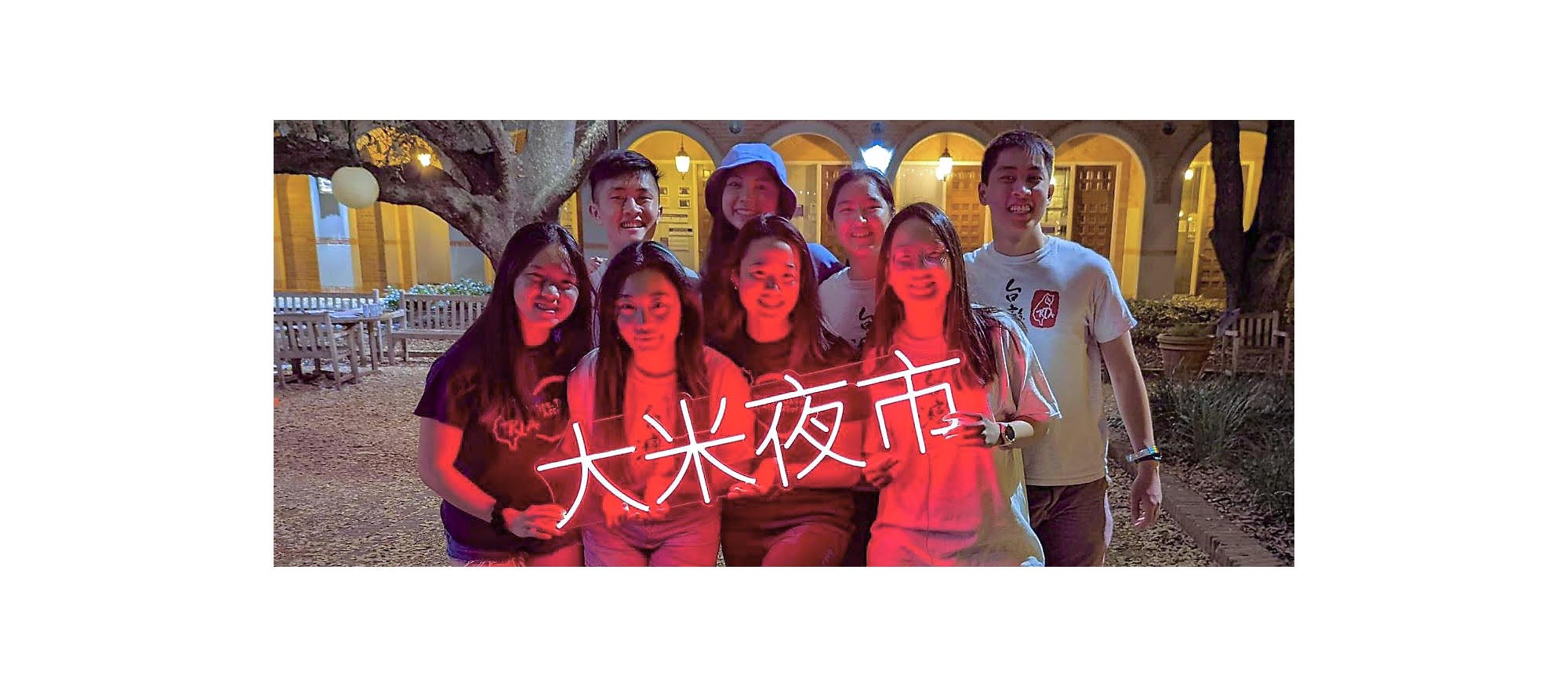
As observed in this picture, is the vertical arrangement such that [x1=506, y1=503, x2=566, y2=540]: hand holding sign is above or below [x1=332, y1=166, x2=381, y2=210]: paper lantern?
below

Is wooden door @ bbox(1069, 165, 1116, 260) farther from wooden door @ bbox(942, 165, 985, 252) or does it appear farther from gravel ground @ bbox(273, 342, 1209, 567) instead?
gravel ground @ bbox(273, 342, 1209, 567)

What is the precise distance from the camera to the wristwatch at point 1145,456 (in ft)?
9.01

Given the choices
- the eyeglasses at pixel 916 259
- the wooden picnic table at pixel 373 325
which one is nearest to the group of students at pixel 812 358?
the eyeglasses at pixel 916 259

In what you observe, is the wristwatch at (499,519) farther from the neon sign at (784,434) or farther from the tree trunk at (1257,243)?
the tree trunk at (1257,243)

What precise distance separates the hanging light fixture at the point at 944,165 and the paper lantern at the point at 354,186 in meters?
2.12

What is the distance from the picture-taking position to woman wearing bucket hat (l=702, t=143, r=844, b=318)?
2602 mm

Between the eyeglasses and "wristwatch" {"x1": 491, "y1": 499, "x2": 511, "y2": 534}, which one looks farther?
"wristwatch" {"x1": 491, "y1": 499, "x2": 511, "y2": 534}

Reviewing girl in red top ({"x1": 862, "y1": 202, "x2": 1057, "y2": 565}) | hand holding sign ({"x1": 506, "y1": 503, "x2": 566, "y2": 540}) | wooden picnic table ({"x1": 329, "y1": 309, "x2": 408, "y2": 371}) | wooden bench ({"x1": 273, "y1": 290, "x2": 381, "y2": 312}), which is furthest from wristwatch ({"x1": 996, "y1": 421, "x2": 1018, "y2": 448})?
wooden bench ({"x1": 273, "y1": 290, "x2": 381, "y2": 312})

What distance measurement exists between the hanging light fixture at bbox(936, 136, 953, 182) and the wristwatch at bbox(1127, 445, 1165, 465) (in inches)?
49.5

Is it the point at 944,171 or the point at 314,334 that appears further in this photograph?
the point at 314,334
